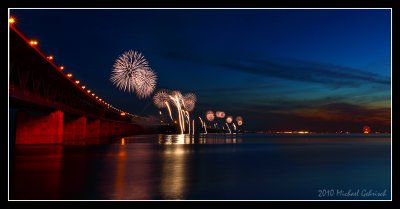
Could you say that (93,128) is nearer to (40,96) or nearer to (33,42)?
(40,96)

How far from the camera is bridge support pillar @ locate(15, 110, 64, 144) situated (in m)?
80.4

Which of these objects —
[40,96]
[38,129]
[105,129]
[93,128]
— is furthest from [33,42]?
[105,129]

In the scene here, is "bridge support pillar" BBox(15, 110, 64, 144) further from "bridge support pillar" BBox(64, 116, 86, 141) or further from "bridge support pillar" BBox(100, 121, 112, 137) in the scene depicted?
"bridge support pillar" BBox(100, 121, 112, 137)

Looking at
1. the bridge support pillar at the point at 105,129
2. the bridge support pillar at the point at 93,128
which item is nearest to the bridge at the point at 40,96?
the bridge support pillar at the point at 93,128

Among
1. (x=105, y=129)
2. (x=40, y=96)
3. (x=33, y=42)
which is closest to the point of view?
(x=33, y=42)

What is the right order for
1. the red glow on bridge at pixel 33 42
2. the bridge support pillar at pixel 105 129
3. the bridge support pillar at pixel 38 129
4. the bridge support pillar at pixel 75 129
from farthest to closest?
the bridge support pillar at pixel 105 129, the bridge support pillar at pixel 75 129, the bridge support pillar at pixel 38 129, the red glow on bridge at pixel 33 42

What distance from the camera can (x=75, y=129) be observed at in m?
113

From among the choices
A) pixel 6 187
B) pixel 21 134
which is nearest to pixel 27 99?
pixel 21 134

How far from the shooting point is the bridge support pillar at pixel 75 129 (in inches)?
4334

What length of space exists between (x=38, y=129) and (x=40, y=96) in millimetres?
10261

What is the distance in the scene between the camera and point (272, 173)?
110 ft

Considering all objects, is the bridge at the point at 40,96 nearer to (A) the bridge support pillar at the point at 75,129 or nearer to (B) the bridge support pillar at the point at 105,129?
(A) the bridge support pillar at the point at 75,129

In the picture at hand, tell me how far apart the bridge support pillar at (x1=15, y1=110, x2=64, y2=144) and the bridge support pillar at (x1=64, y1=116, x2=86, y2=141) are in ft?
82.9
